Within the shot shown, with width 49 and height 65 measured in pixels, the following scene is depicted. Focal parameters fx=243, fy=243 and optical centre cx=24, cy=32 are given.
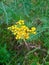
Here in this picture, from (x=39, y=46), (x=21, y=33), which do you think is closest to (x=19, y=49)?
(x=39, y=46)

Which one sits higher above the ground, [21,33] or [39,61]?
[21,33]

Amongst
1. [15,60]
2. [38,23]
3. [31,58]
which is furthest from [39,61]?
[38,23]

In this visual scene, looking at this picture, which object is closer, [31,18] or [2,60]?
[2,60]

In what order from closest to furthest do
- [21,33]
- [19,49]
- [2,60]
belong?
[21,33]
[2,60]
[19,49]

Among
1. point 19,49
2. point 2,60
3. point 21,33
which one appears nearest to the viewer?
point 21,33

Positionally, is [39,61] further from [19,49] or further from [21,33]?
[21,33]

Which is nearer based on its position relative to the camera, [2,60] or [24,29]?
[24,29]

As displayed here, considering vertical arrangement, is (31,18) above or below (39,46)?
above

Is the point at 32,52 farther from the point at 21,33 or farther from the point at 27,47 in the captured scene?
the point at 21,33
